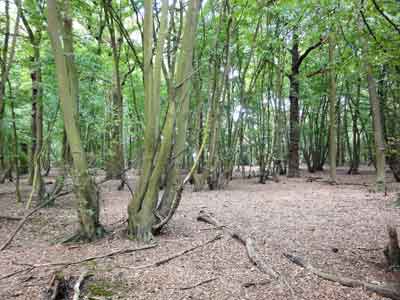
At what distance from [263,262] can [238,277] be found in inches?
16.9

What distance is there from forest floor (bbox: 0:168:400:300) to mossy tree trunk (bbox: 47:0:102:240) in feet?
1.09

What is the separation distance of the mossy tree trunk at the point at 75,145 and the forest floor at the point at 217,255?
33cm

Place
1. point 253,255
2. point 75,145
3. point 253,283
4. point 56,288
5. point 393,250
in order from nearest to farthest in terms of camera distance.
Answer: point 56,288
point 253,283
point 393,250
point 253,255
point 75,145

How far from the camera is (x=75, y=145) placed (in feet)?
14.7

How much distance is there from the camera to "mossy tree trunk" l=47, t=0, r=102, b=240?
4.28 metres

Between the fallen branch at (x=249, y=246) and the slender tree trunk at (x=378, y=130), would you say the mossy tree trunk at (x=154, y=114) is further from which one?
the slender tree trunk at (x=378, y=130)

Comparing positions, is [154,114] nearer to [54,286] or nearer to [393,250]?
[54,286]

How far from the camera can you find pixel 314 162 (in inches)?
744

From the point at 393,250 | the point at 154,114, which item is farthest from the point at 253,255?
the point at 154,114

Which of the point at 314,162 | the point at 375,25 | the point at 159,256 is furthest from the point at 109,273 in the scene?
the point at 314,162

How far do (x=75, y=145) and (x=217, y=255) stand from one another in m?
2.42

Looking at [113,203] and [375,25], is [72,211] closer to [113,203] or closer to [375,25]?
[113,203]

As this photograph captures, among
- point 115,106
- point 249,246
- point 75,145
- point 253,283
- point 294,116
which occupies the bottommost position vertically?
point 253,283

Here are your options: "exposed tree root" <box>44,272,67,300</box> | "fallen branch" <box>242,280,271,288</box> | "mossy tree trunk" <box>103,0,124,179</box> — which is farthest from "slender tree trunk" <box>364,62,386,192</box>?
"exposed tree root" <box>44,272,67,300</box>
